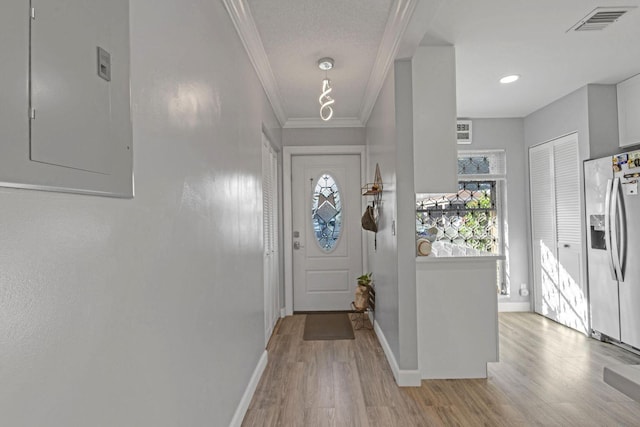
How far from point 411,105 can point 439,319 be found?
1.61 m

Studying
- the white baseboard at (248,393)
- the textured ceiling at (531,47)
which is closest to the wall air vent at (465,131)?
the textured ceiling at (531,47)

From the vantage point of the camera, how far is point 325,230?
16.0ft

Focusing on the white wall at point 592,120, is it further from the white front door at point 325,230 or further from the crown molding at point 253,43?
the crown molding at point 253,43

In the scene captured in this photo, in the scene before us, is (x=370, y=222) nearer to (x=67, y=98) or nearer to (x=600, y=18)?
(x=600, y=18)

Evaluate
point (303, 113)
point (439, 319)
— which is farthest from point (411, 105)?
point (303, 113)

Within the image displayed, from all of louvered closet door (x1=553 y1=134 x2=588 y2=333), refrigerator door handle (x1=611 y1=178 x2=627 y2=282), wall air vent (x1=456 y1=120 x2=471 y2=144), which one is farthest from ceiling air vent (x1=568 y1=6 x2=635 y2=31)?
wall air vent (x1=456 y1=120 x2=471 y2=144)

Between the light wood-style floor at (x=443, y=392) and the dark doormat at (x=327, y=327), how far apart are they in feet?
0.67

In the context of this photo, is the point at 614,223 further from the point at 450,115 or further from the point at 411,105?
the point at 411,105

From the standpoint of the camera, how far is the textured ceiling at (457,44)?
2359 mm

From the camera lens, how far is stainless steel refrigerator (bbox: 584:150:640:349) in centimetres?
324

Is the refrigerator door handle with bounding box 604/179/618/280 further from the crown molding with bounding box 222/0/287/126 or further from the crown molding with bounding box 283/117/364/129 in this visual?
the crown molding with bounding box 222/0/287/126

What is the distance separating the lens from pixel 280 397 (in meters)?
2.57

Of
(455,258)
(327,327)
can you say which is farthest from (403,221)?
(327,327)

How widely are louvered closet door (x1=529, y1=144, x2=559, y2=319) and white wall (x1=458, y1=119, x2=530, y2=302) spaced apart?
4.2 inches
